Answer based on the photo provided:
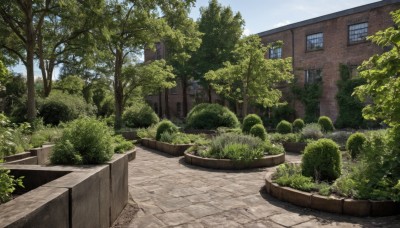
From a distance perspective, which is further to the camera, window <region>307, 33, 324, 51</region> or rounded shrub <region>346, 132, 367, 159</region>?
window <region>307, 33, 324, 51</region>

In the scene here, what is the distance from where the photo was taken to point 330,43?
23.8 metres

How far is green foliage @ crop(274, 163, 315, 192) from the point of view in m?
5.55

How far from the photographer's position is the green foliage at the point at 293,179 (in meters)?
5.55

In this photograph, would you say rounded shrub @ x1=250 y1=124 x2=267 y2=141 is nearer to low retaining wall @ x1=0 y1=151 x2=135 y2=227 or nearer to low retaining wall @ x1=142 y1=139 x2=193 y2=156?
low retaining wall @ x1=142 y1=139 x2=193 y2=156

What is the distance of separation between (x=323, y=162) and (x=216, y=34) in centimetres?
2498

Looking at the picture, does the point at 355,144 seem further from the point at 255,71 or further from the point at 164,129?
the point at 255,71

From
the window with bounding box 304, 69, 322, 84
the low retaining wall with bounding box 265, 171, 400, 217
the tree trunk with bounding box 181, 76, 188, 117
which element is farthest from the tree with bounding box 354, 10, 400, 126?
the tree trunk with bounding box 181, 76, 188, 117

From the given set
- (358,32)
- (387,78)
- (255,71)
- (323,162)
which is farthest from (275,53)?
(387,78)

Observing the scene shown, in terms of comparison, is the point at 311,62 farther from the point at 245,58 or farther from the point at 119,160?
the point at 119,160

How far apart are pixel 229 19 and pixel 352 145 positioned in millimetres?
23287

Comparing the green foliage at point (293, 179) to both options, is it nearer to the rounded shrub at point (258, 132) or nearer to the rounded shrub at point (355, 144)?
the rounded shrub at point (355, 144)

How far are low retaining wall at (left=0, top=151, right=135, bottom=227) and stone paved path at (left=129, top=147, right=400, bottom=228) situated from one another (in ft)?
1.79

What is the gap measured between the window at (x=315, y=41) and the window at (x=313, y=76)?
1.69 meters

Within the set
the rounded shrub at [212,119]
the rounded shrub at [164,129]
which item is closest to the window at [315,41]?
the rounded shrub at [212,119]
